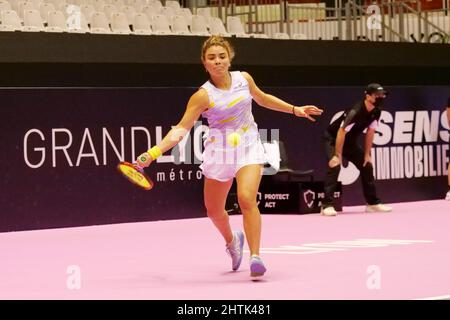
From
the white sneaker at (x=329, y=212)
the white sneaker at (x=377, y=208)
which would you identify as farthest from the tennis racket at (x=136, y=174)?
the white sneaker at (x=377, y=208)

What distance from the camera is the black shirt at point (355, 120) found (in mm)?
15859

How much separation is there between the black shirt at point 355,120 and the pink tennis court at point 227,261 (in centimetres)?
134

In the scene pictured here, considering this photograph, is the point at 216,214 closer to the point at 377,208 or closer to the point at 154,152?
the point at 154,152

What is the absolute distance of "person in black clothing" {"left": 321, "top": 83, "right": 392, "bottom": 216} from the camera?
15.9 metres

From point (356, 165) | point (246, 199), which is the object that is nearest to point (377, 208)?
point (356, 165)

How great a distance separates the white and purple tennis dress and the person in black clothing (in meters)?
6.54

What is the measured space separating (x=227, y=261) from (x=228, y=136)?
1722mm

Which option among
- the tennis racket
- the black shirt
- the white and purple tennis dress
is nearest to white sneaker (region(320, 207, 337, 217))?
the black shirt

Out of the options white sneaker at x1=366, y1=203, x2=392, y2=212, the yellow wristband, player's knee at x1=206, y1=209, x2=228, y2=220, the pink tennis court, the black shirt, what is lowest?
white sneaker at x1=366, y1=203, x2=392, y2=212

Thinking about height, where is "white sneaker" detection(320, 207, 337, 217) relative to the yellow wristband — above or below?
below

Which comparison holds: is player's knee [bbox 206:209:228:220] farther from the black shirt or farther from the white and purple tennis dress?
the black shirt

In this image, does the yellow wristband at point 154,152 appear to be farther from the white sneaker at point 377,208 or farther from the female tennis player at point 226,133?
the white sneaker at point 377,208

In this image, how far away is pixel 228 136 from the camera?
9.30 meters
